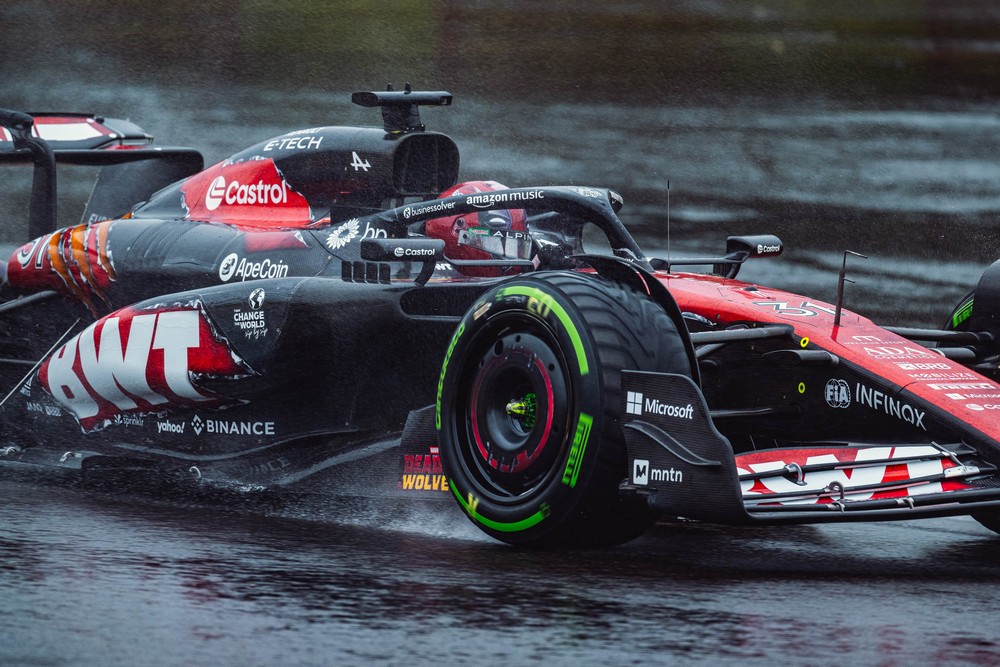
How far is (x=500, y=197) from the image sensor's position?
215 inches

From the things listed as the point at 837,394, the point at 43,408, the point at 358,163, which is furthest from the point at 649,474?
the point at 43,408

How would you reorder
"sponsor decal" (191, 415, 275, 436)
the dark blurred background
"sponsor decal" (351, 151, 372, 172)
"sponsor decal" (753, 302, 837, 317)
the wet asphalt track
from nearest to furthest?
the wet asphalt track < "sponsor decal" (753, 302, 837, 317) < "sponsor decal" (191, 415, 275, 436) < "sponsor decal" (351, 151, 372, 172) < the dark blurred background

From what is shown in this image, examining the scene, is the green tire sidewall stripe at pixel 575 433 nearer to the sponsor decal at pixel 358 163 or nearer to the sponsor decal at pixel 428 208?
the sponsor decal at pixel 428 208

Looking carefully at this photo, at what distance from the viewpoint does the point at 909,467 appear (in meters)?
4.42

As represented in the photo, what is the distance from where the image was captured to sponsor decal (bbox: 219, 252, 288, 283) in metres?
6.15

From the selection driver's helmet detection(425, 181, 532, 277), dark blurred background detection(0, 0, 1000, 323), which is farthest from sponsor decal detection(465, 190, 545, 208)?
dark blurred background detection(0, 0, 1000, 323)

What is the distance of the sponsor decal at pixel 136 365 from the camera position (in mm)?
5895

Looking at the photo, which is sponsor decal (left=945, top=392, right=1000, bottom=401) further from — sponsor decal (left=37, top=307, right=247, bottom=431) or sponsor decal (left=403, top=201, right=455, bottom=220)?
sponsor decal (left=37, top=307, right=247, bottom=431)

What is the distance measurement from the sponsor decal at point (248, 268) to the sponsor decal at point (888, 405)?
2537 mm

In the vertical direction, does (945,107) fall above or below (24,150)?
above

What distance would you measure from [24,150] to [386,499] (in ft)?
10.8

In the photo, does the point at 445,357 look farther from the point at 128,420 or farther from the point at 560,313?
the point at 128,420

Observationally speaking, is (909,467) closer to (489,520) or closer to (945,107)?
(489,520)

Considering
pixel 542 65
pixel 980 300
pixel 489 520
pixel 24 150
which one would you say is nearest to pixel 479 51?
pixel 542 65
